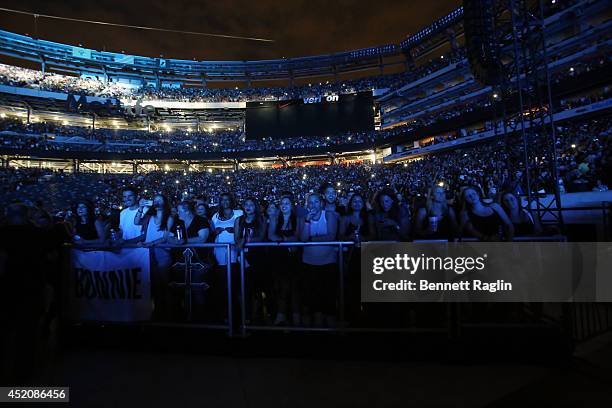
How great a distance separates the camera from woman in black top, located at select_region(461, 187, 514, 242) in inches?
144

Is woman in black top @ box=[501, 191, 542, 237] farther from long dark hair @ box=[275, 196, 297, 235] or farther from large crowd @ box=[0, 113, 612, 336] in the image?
long dark hair @ box=[275, 196, 297, 235]

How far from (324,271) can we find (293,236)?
72cm

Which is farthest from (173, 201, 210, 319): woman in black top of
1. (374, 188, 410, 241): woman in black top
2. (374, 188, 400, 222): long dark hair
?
(374, 188, 400, 222): long dark hair

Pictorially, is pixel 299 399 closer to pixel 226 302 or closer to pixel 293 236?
pixel 226 302

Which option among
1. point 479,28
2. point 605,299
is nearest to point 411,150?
point 479,28

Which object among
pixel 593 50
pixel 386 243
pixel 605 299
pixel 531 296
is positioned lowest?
pixel 605 299

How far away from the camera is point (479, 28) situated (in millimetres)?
8703

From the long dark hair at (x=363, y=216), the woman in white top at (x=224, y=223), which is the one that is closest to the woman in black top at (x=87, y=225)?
the woman in white top at (x=224, y=223)

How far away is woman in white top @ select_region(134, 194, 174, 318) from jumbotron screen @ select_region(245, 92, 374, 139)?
3761cm

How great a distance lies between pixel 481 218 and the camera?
3822 millimetres

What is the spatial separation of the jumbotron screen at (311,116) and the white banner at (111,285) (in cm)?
3851

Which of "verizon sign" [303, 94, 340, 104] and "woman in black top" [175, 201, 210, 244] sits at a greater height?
"verizon sign" [303, 94, 340, 104]

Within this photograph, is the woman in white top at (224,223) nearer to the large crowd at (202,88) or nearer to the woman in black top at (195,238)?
the woman in black top at (195,238)

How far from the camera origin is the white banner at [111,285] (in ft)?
12.0
